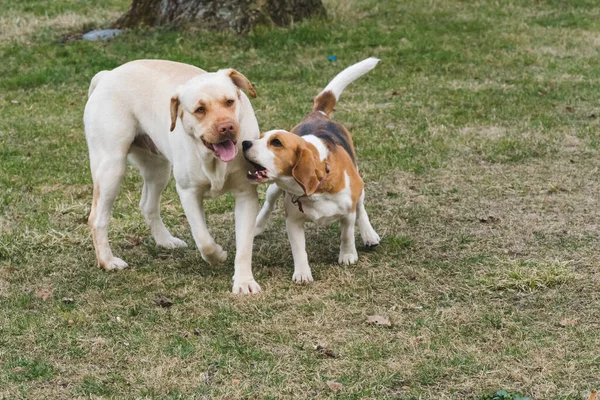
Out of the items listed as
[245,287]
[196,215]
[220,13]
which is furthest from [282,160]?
[220,13]

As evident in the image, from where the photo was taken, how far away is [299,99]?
396 inches

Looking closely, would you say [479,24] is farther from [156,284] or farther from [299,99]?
[156,284]

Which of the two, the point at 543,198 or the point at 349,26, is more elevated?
the point at 543,198

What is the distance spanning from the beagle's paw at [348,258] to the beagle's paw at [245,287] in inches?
27.2

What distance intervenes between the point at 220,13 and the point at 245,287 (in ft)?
25.9

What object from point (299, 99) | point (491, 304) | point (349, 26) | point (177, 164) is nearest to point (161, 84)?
point (177, 164)

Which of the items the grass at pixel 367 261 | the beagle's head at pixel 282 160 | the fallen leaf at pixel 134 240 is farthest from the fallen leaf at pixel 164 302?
the fallen leaf at pixel 134 240

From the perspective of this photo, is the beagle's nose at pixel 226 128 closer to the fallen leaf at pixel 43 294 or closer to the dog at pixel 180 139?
the dog at pixel 180 139

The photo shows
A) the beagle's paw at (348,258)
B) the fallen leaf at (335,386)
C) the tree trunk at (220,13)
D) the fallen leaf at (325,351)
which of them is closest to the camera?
the fallen leaf at (335,386)

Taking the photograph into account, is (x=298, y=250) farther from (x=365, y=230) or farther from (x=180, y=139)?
(x=180, y=139)

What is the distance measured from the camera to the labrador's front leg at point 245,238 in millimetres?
5316

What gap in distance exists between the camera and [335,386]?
13.7 feet

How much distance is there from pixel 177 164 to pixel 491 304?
1.97 metres

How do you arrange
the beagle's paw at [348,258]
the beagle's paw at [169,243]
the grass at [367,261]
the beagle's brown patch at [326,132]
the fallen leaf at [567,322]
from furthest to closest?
the beagle's paw at [169,243] → the beagle's paw at [348,258] → the beagle's brown patch at [326,132] → the fallen leaf at [567,322] → the grass at [367,261]
